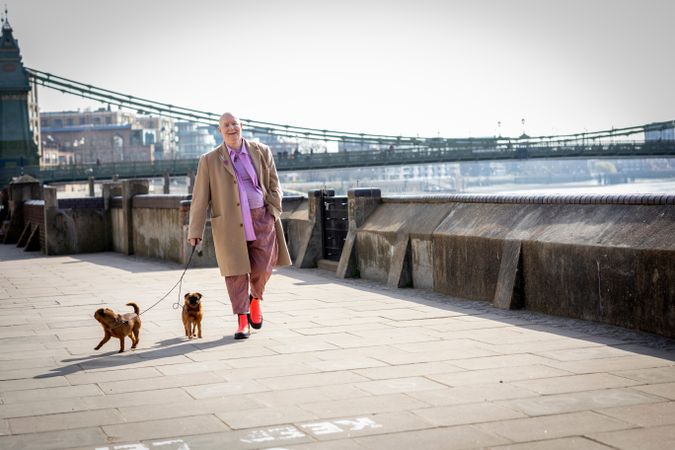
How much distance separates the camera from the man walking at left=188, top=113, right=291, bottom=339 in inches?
308

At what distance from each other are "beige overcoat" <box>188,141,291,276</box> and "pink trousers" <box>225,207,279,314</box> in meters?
0.11

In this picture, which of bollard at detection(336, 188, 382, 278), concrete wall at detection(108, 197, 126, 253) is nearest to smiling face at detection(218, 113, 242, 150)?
bollard at detection(336, 188, 382, 278)

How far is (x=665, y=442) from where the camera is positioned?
170 inches

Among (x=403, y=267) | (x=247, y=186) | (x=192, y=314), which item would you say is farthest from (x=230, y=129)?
(x=403, y=267)

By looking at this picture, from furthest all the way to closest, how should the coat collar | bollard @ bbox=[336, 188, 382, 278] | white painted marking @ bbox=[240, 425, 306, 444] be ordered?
bollard @ bbox=[336, 188, 382, 278] → the coat collar → white painted marking @ bbox=[240, 425, 306, 444]

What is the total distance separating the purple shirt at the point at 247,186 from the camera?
7902 millimetres

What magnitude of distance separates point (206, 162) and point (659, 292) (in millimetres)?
3400

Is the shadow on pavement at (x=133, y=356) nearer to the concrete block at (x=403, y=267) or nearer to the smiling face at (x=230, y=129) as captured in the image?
the smiling face at (x=230, y=129)

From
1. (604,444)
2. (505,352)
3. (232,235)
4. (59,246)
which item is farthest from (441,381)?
(59,246)

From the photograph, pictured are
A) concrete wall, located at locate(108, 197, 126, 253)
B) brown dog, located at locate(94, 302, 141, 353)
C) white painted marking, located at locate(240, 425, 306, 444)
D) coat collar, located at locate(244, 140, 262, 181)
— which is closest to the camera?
white painted marking, located at locate(240, 425, 306, 444)

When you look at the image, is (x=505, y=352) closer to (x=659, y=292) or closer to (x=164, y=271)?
(x=659, y=292)

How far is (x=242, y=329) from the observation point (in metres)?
7.78

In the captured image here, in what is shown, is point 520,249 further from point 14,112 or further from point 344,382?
point 14,112

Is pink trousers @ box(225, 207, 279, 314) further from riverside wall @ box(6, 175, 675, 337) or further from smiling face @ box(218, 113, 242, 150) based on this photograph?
riverside wall @ box(6, 175, 675, 337)
